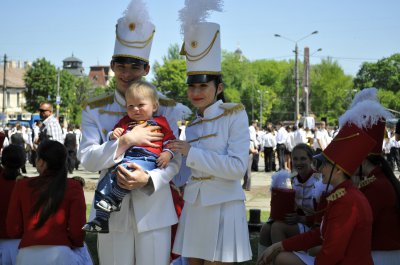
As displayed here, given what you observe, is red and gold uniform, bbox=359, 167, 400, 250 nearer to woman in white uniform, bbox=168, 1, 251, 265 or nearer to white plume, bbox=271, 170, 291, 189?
woman in white uniform, bbox=168, 1, 251, 265

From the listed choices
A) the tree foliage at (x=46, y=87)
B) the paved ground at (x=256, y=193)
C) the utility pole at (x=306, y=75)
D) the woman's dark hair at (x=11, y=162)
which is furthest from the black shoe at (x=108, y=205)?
the tree foliage at (x=46, y=87)

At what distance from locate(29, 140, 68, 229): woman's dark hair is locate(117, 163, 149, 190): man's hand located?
1.16 m

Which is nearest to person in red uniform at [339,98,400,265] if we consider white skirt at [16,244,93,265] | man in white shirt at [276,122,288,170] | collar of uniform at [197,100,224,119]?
collar of uniform at [197,100,224,119]

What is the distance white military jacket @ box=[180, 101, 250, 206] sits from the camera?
13.0ft

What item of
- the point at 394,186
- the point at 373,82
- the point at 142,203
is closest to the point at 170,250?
the point at 142,203

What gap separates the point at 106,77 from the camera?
169 metres

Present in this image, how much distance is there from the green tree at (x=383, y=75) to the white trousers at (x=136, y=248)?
9309 cm

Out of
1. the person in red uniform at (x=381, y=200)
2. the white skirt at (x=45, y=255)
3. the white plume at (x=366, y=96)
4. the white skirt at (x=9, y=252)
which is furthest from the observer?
the white skirt at (x=9, y=252)

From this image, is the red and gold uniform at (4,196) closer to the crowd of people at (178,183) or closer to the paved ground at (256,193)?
the crowd of people at (178,183)

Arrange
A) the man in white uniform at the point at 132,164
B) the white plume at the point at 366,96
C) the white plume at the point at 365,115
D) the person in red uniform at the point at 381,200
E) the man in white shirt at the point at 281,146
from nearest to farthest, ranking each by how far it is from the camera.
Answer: the man in white uniform at the point at 132,164 < the white plume at the point at 365,115 < the person in red uniform at the point at 381,200 < the white plume at the point at 366,96 < the man in white shirt at the point at 281,146

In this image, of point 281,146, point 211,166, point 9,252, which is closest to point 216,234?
point 211,166

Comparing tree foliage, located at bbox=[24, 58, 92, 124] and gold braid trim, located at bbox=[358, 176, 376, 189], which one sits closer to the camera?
gold braid trim, located at bbox=[358, 176, 376, 189]

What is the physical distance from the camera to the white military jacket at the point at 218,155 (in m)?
3.97

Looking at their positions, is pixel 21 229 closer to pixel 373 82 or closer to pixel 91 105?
pixel 91 105
